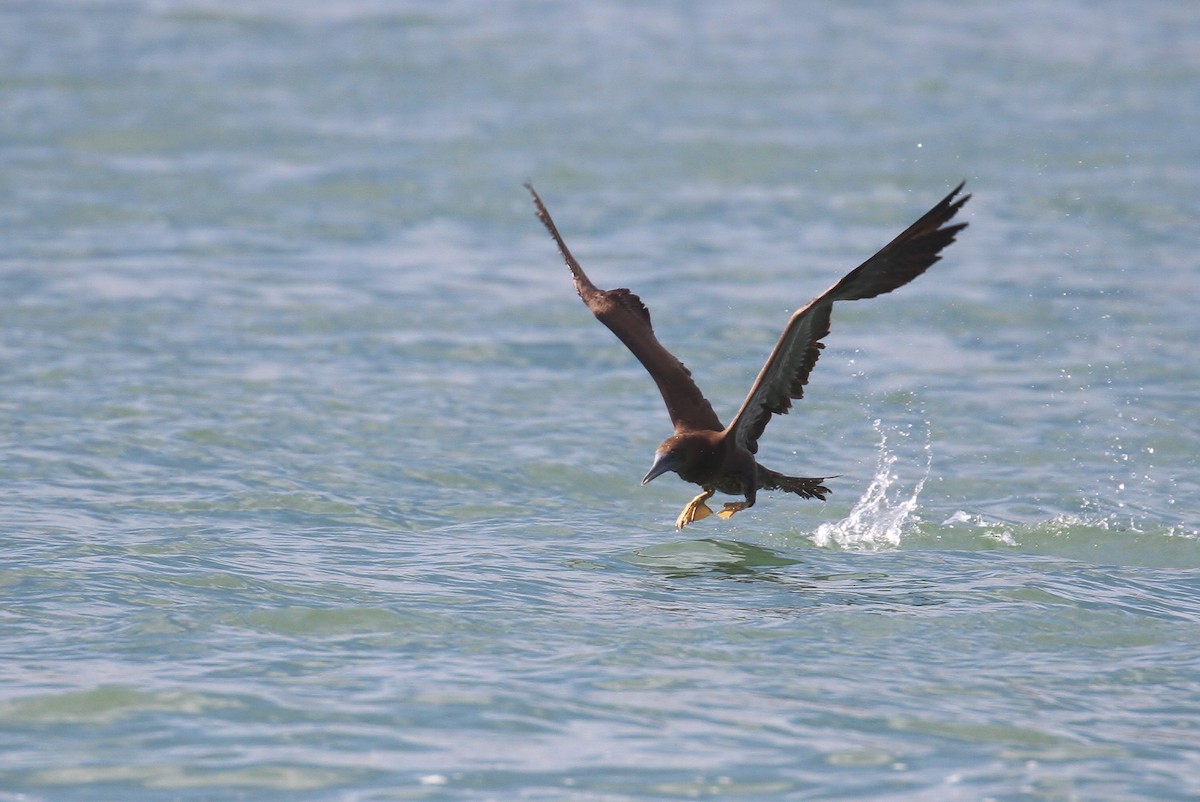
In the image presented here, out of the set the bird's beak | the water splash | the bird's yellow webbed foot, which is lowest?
the water splash

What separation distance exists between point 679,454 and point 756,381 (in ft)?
1.71

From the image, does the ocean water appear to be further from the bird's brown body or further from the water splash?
the bird's brown body

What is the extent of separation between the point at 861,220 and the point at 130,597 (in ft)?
31.9

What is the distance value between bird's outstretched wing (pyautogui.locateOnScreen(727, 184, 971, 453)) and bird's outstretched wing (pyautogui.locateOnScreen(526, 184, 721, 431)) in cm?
28

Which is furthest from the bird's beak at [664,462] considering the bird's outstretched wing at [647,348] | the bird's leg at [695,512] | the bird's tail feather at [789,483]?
the bird's leg at [695,512]

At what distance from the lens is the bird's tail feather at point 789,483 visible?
7.78 m

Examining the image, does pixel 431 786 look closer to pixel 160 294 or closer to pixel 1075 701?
pixel 1075 701

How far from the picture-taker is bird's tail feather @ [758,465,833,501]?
7777 mm

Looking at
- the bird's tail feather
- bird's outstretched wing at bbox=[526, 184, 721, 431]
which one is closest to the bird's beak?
bird's outstretched wing at bbox=[526, 184, 721, 431]

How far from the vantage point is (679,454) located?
7.33 meters

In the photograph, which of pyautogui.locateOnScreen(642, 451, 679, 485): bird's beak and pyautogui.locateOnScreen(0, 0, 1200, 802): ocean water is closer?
pyautogui.locateOnScreen(0, 0, 1200, 802): ocean water

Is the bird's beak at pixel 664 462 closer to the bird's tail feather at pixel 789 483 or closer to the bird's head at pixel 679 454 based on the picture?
the bird's head at pixel 679 454

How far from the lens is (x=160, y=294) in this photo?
42.8 ft

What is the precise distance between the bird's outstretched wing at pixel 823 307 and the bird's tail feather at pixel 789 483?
15 cm
